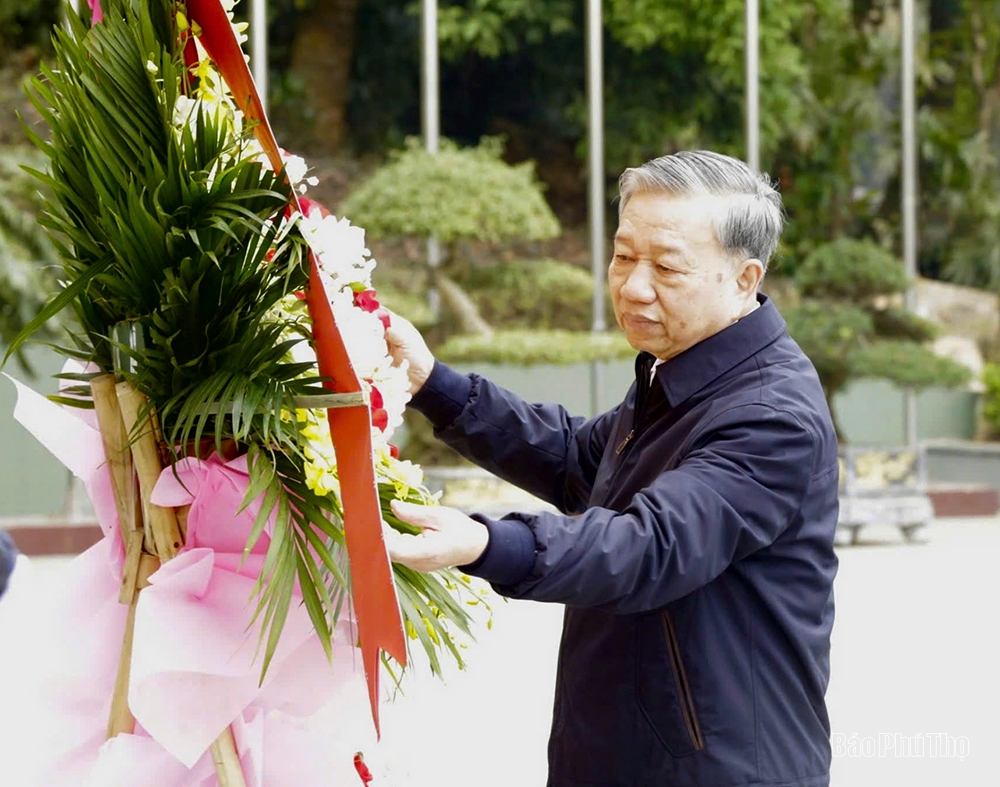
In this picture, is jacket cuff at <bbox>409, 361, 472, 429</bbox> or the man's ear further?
jacket cuff at <bbox>409, 361, 472, 429</bbox>

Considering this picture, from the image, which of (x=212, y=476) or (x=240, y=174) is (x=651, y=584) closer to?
(x=212, y=476)

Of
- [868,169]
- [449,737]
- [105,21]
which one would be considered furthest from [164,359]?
→ [868,169]

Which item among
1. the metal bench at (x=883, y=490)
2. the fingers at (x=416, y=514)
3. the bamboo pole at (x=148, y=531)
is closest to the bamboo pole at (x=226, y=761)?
the bamboo pole at (x=148, y=531)

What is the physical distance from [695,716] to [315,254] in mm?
725

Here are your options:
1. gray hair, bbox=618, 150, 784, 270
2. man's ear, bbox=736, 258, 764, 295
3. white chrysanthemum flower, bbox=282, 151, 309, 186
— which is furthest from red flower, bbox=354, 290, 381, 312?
man's ear, bbox=736, 258, 764, 295

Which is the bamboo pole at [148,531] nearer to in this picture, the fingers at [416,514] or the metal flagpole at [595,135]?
the fingers at [416,514]

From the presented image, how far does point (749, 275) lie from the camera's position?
76.8 inches

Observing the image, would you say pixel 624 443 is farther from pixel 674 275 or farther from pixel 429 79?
pixel 429 79

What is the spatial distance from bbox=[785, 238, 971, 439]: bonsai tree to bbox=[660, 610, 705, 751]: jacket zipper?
7127mm

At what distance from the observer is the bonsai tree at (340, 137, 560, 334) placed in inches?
310

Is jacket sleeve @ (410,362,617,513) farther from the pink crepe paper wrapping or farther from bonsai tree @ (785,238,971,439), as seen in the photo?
bonsai tree @ (785,238,971,439)

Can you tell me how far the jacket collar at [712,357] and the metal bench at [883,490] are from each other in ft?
22.0

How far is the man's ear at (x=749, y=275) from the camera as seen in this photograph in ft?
6.36


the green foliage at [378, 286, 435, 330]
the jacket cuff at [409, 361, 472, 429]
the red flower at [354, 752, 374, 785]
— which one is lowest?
the red flower at [354, 752, 374, 785]
